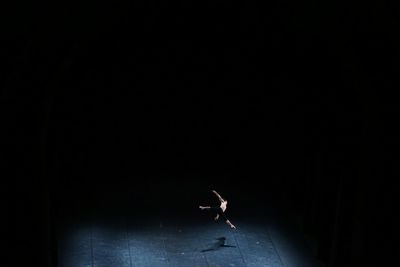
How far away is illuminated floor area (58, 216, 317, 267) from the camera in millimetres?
11258

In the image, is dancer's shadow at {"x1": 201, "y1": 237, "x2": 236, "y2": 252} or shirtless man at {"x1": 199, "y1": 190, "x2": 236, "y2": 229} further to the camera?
shirtless man at {"x1": 199, "y1": 190, "x2": 236, "y2": 229}

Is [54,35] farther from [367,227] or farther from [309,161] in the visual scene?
[309,161]

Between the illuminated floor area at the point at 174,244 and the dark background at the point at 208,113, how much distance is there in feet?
2.12

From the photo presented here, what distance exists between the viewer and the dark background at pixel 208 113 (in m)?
7.93

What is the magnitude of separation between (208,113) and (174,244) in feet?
15.7

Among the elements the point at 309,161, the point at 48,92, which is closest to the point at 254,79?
the point at 309,161

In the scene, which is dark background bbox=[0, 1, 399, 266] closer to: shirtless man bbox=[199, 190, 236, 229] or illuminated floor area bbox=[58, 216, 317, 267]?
illuminated floor area bbox=[58, 216, 317, 267]

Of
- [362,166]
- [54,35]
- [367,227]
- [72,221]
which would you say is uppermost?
[54,35]

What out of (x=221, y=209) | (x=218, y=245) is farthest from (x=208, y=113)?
(x=218, y=245)

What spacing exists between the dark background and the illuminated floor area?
0.65 metres

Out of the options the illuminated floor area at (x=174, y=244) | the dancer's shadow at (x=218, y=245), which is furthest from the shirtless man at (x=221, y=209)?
the dancer's shadow at (x=218, y=245)

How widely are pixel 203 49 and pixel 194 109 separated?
2.53 m

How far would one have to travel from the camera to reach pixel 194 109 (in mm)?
15852

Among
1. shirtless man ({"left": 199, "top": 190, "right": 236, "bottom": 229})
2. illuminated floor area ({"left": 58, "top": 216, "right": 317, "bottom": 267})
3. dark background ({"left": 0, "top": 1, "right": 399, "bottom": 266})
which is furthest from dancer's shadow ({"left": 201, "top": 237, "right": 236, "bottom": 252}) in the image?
dark background ({"left": 0, "top": 1, "right": 399, "bottom": 266})
